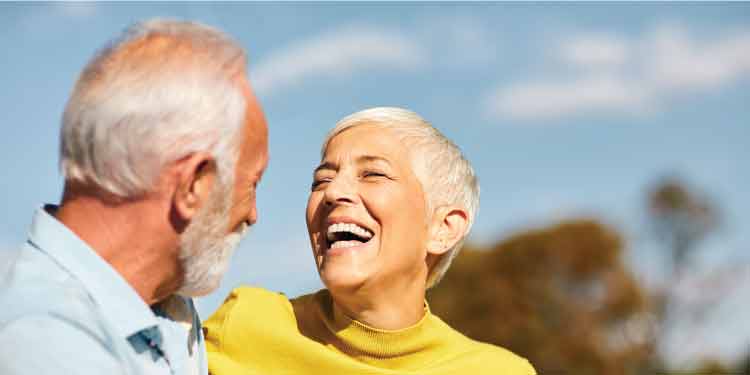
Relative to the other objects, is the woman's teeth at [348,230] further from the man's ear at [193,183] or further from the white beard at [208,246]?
the man's ear at [193,183]

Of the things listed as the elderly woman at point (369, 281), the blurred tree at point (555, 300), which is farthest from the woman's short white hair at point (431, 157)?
the blurred tree at point (555, 300)

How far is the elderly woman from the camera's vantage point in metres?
4.19

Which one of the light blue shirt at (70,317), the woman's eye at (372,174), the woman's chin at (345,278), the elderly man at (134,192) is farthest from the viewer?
the woman's eye at (372,174)

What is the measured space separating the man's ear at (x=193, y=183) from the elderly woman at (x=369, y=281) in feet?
4.15

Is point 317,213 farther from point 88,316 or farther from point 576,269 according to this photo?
point 576,269

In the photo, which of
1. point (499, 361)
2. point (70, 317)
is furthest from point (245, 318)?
point (70, 317)

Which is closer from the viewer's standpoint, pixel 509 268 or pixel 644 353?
pixel 644 353

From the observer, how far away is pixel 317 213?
4391mm

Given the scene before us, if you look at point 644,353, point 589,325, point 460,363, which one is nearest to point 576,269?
point 589,325

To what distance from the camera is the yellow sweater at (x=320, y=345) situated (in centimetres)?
417

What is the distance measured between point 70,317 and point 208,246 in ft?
1.83

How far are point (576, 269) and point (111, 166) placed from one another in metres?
37.7

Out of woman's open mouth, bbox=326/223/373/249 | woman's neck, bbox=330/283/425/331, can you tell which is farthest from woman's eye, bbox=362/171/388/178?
woman's neck, bbox=330/283/425/331

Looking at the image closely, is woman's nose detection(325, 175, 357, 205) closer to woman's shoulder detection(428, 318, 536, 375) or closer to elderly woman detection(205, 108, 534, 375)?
elderly woman detection(205, 108, 534, 375)
